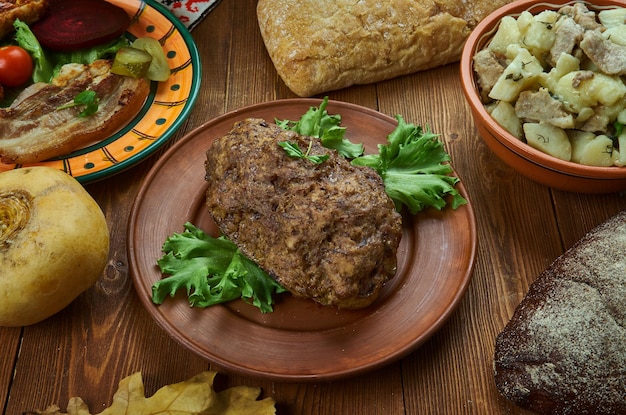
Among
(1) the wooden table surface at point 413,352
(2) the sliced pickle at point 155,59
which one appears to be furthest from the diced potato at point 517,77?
(2) the sliced pickle at point 155,59

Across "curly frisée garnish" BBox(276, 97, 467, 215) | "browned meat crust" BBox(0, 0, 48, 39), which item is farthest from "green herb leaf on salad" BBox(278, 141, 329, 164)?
"browned meat crust" BBox(0, 0, 48, 39)

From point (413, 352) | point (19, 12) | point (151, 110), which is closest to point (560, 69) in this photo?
point (413, 352)

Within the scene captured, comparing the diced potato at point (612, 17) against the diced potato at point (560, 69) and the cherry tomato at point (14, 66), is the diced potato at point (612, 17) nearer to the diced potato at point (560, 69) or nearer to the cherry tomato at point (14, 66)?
the diced potato at point (560, 69)

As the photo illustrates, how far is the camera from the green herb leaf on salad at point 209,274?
2061 mm

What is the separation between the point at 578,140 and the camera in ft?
7.50

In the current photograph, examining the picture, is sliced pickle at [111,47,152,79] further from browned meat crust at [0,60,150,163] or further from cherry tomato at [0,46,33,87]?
cherry tomato at [0,46,33,87]

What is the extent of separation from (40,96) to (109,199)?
1.69 feet

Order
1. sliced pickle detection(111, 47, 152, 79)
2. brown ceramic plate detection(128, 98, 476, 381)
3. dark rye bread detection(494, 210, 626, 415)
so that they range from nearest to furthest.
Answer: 1. dark rye bread detection(494, 210, 626, 415)
2. brown ceramic plate detection(128, 98, 476, 381)
3. sliced pickle detection(111, 47, 152, 79)

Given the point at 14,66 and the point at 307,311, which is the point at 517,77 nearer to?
the point at 307,311

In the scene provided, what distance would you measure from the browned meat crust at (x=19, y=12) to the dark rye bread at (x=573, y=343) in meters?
2.37

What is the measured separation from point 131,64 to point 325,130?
0.90 metres

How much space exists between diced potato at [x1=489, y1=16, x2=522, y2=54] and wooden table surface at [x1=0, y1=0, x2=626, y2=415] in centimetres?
41

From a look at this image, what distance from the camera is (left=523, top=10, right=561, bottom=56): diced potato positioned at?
2.39 meters

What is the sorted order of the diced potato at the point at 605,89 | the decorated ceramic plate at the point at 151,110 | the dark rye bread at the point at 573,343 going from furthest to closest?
the decorated ceramic plate at the point at 151,110
the diced potato at the point at 605,89
the dark rye bread at the point at 573,343
